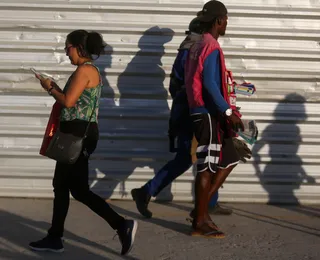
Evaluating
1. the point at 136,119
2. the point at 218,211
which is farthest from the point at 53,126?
the point at 218,211

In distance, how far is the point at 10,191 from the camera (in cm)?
697

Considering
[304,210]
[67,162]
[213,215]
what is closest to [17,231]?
[67,162]

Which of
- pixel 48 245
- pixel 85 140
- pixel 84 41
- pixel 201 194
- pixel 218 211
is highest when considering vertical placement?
pixel 84 41

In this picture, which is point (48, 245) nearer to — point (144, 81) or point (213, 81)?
point (213, 81)

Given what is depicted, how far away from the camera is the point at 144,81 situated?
6.89 metres

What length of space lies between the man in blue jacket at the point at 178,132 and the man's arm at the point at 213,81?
36 cm

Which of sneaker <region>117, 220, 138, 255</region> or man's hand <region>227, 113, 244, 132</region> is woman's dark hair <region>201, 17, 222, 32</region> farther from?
sneaker <region>117, 220, 138, 255</region>

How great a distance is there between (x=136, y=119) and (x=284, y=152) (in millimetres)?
1387

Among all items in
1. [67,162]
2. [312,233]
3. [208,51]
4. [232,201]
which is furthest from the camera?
[232,201]

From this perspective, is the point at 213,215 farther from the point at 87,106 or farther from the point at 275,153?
the point at 87,106

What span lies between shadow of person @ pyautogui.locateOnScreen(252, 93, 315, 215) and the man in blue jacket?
0.75 metres

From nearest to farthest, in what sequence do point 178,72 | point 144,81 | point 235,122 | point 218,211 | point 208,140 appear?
1. point 235,122
2. point 208,140
3. point 178,72
4. point 218,211
5. point 144,81

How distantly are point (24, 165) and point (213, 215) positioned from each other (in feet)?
5.82

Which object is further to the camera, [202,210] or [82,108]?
[202,210]
